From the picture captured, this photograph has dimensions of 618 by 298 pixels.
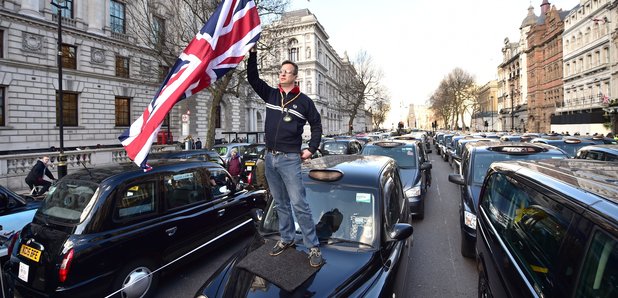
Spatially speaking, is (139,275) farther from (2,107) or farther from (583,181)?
(2,107)

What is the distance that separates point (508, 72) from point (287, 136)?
96.3m

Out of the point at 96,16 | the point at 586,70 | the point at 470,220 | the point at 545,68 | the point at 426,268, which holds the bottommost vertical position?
the point at 426,268

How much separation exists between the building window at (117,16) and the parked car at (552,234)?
31856 mm

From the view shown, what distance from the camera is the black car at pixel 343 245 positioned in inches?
97.5

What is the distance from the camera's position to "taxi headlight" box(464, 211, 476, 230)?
4.99m

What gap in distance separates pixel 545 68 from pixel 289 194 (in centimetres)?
7332

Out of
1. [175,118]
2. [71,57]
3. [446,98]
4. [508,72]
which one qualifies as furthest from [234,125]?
[508,72]

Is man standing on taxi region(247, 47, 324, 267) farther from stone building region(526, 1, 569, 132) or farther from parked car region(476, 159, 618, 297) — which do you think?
stone building region(526, 1, 569, 132)

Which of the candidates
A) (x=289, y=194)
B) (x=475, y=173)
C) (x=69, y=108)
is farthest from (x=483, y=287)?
(x=69, y=108)

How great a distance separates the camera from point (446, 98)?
289 feet

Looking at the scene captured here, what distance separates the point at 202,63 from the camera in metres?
3.19

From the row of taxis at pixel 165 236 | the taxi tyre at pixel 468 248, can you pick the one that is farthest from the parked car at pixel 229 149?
the taxi tyre at pixel 468 248

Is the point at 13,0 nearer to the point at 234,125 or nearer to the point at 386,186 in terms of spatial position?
the point at 234,125

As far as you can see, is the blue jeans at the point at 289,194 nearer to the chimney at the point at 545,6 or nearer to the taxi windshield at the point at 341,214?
the taxi windshield at the point at 341,214
